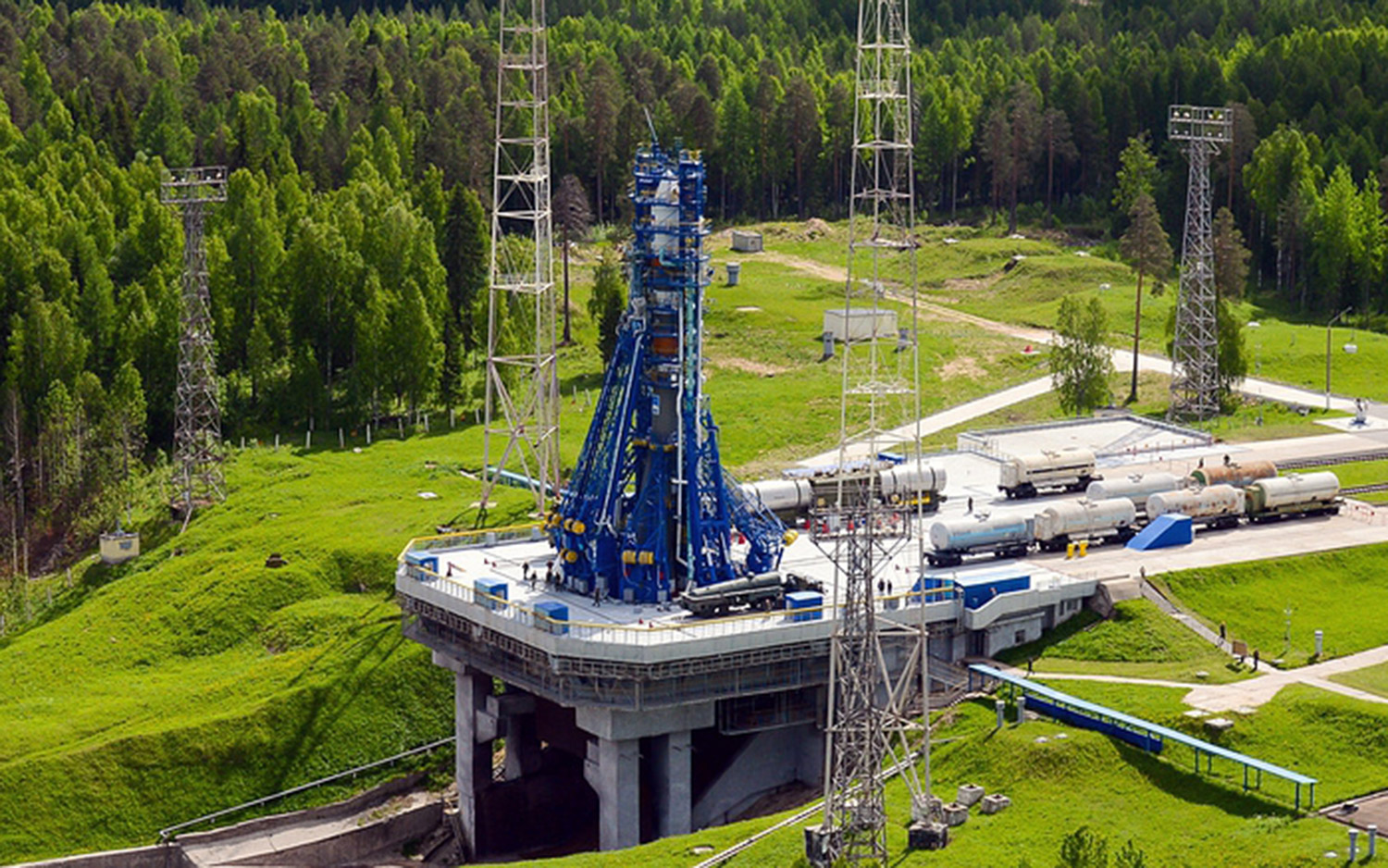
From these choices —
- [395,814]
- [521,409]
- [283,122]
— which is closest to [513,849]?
[395,814]

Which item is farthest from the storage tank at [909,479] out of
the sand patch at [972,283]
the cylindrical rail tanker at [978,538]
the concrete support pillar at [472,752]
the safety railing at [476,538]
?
the sand patch at [972,283]

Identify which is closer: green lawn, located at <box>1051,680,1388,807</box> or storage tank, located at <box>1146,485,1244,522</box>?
green lawn, located at <box>1051,680,1388,807</box>

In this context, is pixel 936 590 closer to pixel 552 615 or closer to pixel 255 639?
pixel 552 615

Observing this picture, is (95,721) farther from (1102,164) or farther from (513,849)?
(1102,164)

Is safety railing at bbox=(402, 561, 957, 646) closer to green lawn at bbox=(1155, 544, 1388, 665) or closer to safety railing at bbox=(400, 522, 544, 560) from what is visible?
safety railing at bbox=(400, 522, 544, 560)

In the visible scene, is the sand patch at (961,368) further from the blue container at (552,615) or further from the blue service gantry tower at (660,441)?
the blue container at (552,615)

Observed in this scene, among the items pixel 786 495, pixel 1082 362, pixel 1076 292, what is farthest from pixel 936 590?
pixel 1076 292

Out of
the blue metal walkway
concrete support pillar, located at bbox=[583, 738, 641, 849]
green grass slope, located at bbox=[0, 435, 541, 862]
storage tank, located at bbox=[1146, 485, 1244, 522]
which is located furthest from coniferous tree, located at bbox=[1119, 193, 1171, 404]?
concrete support pillar, located at bbox=[583, 738, 641, 849]
